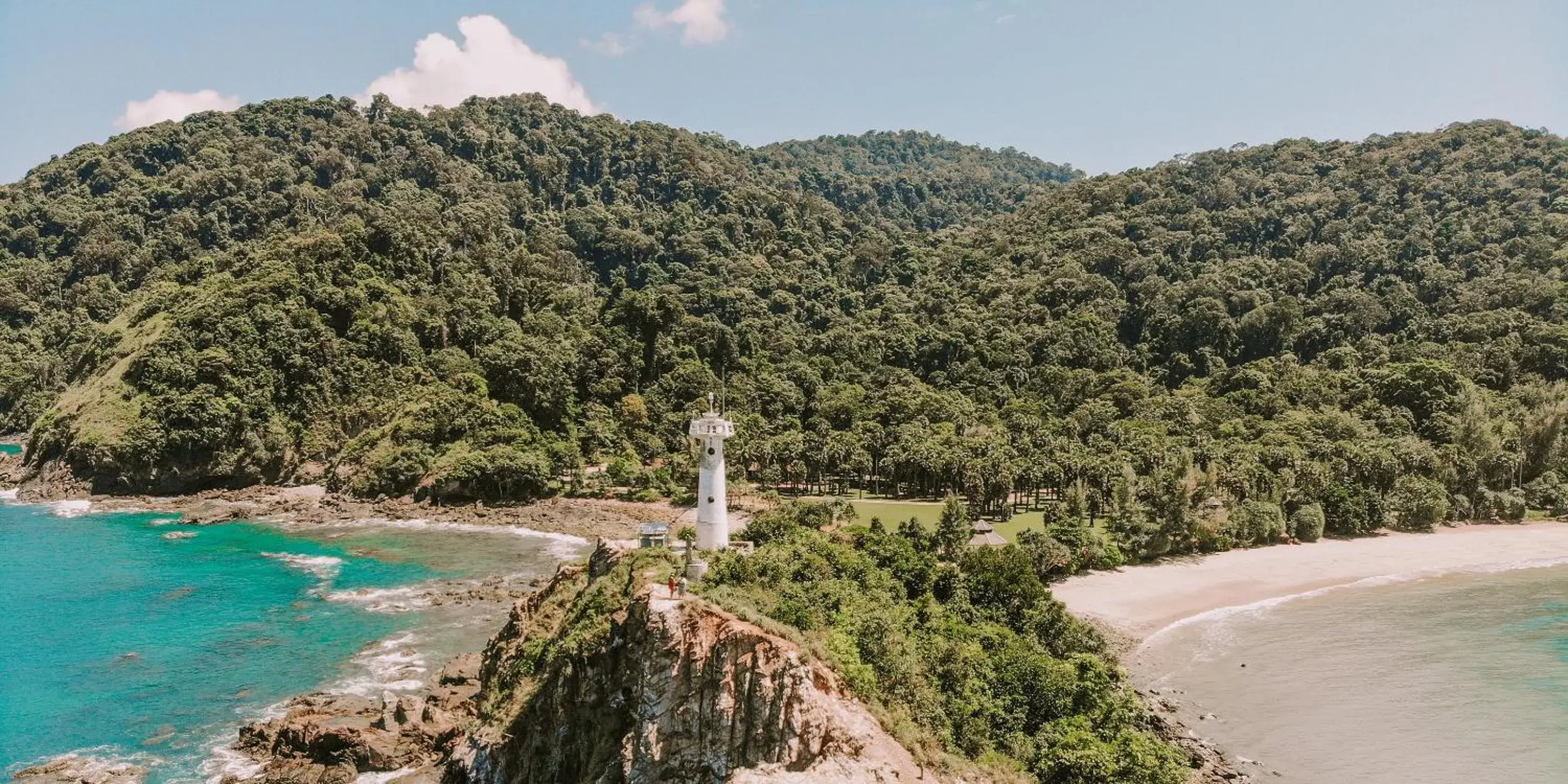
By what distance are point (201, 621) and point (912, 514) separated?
1593 inches

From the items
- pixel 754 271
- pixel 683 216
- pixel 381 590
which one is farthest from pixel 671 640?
pixel 683 216

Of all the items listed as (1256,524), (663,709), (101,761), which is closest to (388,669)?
(101,761)

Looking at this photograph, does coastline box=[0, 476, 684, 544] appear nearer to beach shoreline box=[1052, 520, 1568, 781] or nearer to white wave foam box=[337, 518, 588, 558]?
white wave foam box=[337, 518, 588, 558]

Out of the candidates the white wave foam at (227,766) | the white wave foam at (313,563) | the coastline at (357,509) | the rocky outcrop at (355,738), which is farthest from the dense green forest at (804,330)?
the white wave foam at (227,766)

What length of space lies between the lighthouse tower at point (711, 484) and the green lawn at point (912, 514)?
20476 millimetres

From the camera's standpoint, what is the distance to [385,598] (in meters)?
47.4

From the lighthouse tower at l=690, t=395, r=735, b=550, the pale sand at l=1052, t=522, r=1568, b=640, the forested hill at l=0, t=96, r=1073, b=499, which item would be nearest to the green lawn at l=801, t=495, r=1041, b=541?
the pale sand at l=1052, t=522, r=1568, b=640

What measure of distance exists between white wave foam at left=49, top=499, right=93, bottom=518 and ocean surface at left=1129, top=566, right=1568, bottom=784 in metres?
75.2

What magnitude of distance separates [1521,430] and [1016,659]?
194ft

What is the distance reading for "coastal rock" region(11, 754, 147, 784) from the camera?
28531 millimetres

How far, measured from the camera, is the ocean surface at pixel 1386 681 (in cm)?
2844

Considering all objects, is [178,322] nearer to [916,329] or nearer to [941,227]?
[916,329]

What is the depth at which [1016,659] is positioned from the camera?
2789 cm

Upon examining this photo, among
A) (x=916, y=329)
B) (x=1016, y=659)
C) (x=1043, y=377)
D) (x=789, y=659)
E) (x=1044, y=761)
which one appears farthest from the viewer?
(x=916, y=329)
